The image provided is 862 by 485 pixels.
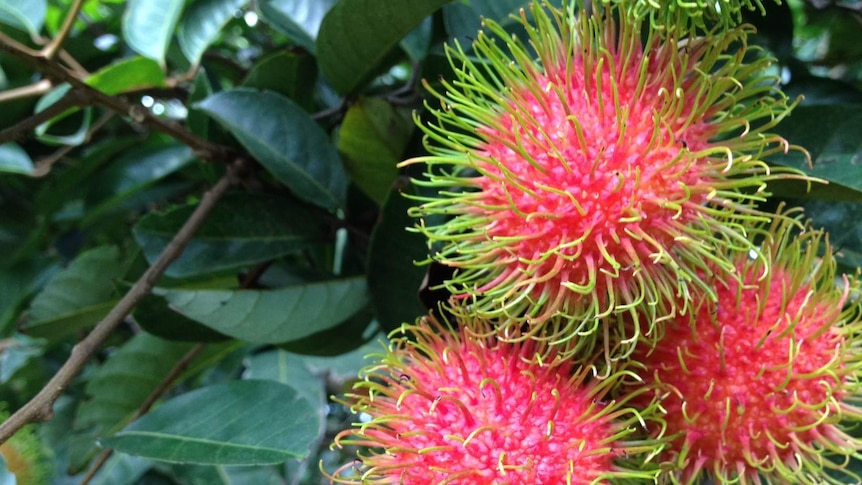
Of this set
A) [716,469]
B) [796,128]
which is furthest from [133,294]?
[796,128]

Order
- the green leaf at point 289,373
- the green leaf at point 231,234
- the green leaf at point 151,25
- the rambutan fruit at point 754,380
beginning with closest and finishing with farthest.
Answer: the rambutan fruit at point 754,380 → the green leaf at point 231,234 → the green leaf at point 151,25 → the green leaf at point 289,373

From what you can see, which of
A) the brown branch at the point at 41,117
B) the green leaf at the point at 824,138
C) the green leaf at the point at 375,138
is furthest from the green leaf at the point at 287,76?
the green leaf at the point at 824,138

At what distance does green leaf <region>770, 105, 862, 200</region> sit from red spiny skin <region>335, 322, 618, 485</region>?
1.22 ft

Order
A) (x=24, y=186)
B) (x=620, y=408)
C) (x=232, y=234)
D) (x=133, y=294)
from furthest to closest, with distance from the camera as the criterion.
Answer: (x=24, y=186) → (x=232, y=234) → (x=133, y=294) → (x=620, y=408)

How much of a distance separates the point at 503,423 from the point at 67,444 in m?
1.31

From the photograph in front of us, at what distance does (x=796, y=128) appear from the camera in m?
0.88

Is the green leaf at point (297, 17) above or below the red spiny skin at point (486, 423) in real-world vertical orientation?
above

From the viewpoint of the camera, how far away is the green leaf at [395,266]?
35.6 inches

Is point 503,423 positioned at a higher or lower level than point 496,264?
lower

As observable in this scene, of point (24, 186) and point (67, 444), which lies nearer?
point (67, 444)

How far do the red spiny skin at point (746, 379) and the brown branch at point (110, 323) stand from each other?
0.60 m

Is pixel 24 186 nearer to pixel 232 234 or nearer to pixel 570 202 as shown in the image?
pixel 232 234

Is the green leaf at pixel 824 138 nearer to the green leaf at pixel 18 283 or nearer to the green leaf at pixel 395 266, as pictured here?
the green leaf at pixel 395 266

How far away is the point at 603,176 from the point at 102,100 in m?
0.69
